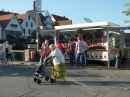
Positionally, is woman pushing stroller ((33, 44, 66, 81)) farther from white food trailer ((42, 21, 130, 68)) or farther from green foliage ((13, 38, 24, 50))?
green foliage ((13, 38, 24, 50))

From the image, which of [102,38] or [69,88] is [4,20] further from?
[69,88]

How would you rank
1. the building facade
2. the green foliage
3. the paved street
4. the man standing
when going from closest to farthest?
1. the paved street
2. the man standing
3. the green foliage
4. the building facade

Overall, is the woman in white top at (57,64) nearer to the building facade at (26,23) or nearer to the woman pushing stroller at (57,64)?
the woman pushing stroller at (57,64)

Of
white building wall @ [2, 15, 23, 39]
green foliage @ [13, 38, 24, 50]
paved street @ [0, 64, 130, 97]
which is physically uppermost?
white building wall @ [2, 15, 23, 39]

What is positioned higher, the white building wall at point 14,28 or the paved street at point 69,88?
the white building wall at point 14,28

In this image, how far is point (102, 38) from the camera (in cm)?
1611

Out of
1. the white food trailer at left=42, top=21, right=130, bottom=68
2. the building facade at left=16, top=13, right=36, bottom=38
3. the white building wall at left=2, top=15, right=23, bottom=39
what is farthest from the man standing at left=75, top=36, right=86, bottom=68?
the building facade at left=16, top=13, right=36, bottom=38

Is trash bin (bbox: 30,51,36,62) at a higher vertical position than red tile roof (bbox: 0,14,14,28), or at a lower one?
lower

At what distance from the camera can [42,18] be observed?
313 ft

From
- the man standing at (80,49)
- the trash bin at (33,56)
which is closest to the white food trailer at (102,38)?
the man standing at (80,49)

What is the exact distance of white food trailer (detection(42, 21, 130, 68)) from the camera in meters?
15.6

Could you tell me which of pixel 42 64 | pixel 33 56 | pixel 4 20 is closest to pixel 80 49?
pixel 42 64

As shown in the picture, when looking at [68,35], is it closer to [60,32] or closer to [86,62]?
[60,32]

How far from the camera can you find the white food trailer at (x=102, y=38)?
51.2 ft
